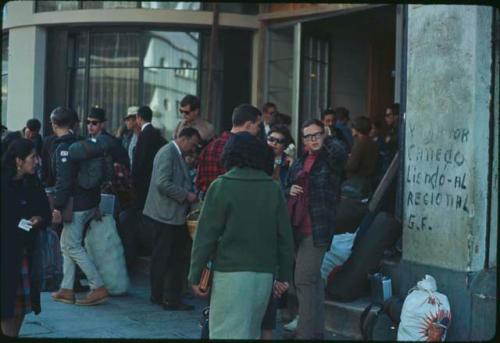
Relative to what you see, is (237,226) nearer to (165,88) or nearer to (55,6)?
(165,88)

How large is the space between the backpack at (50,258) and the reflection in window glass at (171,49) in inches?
302

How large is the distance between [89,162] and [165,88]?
6497 mm

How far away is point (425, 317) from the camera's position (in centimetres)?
610

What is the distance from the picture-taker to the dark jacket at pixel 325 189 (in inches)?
248

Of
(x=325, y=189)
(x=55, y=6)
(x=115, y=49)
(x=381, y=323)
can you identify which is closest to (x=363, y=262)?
(x=381, y=323)

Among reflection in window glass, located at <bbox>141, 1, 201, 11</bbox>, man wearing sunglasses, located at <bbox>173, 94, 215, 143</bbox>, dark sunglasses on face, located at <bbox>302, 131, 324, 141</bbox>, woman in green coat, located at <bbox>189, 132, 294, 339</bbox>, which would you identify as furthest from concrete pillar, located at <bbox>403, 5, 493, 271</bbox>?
reflection in window glass, located at <bbox>141, 1, 201, 11</bbox>

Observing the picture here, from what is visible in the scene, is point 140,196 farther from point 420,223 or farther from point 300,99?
point 300,99

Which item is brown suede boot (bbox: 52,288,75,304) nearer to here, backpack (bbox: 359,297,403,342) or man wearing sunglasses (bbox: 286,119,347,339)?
man wearing sunglasses (bbox: 286,119,347,339)

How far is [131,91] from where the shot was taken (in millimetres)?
14078

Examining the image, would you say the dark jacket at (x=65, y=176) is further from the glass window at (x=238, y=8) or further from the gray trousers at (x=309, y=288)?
the glass window at (x=238, y=8)

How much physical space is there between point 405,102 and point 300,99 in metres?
6.05

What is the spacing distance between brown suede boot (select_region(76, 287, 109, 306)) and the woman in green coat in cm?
306

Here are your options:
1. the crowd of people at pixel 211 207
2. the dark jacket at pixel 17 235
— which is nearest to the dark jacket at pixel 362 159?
the crowd of people at pixel 211 207

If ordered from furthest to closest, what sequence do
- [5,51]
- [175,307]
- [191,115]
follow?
[5,51]
[191,115]
[175,307]
